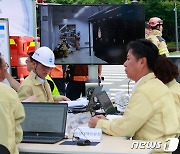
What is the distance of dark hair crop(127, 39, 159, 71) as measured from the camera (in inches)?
155

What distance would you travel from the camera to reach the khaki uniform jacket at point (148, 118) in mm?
3615

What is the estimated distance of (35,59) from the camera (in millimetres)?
5160

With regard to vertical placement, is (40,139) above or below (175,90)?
below

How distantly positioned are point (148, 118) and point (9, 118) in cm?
110

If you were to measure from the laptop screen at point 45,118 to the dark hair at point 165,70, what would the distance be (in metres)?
0.91

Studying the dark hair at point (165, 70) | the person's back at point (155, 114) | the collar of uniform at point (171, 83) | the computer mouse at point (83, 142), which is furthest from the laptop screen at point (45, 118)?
the collar of uniform at point (171, 83)

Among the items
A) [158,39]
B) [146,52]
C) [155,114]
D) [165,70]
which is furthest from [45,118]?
[158,39]

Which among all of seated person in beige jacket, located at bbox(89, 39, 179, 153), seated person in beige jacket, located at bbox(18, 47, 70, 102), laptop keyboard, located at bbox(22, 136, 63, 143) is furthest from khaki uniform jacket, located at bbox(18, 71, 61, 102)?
seated person in beige jacket, located at bbox(89, 39, 179, 153)

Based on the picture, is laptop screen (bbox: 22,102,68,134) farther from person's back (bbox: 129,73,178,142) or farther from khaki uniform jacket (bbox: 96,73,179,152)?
person's back (bbox: 129,73,178,142)

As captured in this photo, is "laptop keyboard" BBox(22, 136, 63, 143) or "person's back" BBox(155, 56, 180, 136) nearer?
"laptop keyboard" BBox(22, 136, 63, 143)

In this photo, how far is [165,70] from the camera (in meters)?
4.34

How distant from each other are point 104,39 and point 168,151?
329 cm

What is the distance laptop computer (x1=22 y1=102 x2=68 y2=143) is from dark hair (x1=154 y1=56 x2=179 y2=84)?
0.92 metres

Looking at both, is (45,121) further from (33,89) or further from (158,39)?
(158,39)
